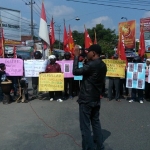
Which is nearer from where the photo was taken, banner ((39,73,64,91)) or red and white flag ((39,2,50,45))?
banner ((39,73,64,91))

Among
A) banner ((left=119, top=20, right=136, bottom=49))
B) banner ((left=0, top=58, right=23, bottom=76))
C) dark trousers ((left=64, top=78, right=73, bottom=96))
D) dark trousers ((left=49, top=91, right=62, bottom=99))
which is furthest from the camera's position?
banner ((left=119, top=20, right=136, bottom=49))

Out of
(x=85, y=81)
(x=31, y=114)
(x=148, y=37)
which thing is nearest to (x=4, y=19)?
(x=148, y=37)

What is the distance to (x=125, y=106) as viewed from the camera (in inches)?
319

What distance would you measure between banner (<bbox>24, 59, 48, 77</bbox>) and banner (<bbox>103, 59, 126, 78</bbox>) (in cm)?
266

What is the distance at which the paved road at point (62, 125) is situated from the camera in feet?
15.2

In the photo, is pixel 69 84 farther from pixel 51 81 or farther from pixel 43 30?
pixel 43 30

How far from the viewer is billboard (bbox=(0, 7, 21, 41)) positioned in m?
21.7

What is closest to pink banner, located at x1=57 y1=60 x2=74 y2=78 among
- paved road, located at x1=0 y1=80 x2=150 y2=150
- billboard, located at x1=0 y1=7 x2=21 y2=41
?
paved road, located at x1=0 y1=80 x2=150 y2=150


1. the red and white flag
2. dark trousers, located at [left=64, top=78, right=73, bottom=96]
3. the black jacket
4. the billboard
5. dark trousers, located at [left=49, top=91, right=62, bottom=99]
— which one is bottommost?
dark trousers, located at [left=49, top=91, right=62, bottom=99]

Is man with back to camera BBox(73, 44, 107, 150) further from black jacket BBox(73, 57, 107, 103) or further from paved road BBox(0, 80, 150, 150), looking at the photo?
paved road BBox(0, 80, 150, 150)

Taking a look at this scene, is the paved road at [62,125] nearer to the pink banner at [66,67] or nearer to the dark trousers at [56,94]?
the dark trousers at [56,94]

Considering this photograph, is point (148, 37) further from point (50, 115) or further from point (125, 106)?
point (50, 115)

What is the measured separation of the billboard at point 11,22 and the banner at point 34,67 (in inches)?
498

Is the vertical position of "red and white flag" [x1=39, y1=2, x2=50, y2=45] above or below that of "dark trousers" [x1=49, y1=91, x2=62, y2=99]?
above
